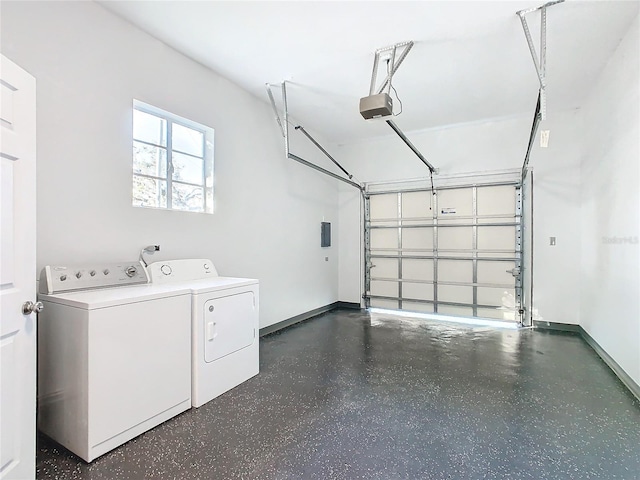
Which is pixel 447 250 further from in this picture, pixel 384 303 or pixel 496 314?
pixel 384 303

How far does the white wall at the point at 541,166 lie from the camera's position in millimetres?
4523

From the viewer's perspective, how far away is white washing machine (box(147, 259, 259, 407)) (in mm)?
2445

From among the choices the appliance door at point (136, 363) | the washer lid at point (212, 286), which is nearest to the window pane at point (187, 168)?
the washer lid at point (212, 286)

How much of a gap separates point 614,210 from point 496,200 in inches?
76.5

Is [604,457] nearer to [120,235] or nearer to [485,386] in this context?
[485,386]

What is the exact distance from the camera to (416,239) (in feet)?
18.5

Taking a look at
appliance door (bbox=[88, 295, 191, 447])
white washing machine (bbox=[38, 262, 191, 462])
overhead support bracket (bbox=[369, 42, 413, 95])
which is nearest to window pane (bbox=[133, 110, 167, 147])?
white washing machine (bbox=[38, 262, 191, 462])

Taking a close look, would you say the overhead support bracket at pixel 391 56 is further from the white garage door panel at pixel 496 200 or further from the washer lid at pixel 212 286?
the white garage door panel at pixel 496 200

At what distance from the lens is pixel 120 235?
2670 millimetres

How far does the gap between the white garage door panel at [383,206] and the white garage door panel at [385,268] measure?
0.78 meters

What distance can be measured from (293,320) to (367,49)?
3622 millimetres

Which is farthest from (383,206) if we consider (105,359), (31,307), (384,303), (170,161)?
(31,307)

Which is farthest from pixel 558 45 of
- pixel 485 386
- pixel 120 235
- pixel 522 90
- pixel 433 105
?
pixel 120 235

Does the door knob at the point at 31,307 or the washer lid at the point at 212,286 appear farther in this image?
the washer lid at the point at 212,286
